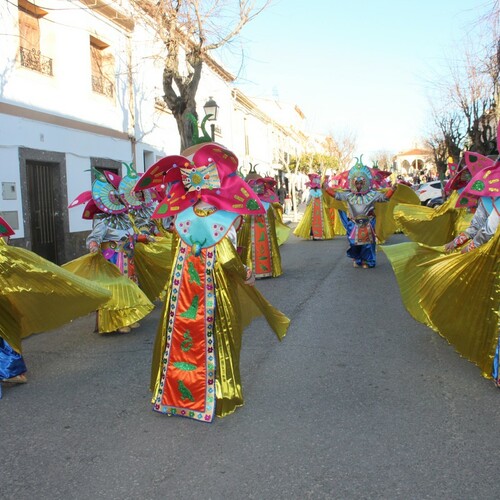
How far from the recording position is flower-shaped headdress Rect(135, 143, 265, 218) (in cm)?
365

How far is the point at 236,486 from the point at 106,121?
12.9m

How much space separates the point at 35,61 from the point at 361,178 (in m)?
6.98

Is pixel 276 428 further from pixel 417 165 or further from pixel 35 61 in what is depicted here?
pixel 417 165

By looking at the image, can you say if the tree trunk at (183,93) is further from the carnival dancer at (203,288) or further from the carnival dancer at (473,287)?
the carnival dancer at (203,288)

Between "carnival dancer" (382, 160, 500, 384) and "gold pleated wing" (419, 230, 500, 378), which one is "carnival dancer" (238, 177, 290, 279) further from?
"gold pleated wing" (419, 230, 500, 378)

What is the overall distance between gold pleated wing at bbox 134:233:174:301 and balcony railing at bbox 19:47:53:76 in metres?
6.41

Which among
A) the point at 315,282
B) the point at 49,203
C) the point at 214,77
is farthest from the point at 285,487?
the point at 214,77

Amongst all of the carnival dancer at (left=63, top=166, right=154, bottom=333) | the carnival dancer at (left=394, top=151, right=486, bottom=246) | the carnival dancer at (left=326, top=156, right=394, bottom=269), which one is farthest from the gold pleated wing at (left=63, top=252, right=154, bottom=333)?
the carnival dancer at (left=326, top=156, right=394, bottom=269)

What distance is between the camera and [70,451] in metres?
3.40

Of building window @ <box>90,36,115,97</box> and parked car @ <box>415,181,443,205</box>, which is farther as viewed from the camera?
parked car @ <box>415,181,443,205</box>

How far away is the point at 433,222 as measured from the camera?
316 inches

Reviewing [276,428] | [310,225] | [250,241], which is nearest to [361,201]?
[250,241]

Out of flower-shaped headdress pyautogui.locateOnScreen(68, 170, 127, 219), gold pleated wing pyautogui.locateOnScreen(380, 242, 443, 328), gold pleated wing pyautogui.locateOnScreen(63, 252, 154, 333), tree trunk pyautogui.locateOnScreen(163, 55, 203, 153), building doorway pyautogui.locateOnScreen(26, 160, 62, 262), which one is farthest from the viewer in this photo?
tree trunk pyautogui.locateOnScreen(163, 55, 203, 153)

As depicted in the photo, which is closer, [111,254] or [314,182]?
[111,254]
